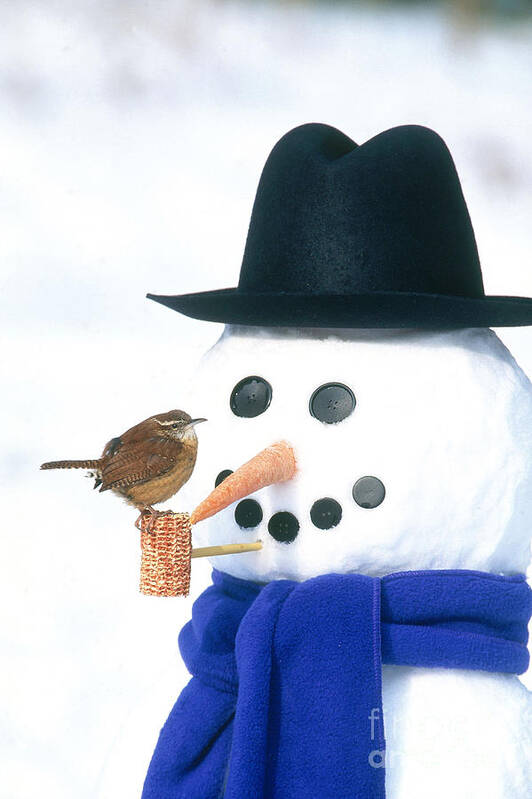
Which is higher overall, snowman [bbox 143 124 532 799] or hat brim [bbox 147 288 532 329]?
hat brim [bbox 147 288 532 329]

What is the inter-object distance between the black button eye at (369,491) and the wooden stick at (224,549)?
4.5 inches

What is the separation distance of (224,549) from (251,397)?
0.53 ft

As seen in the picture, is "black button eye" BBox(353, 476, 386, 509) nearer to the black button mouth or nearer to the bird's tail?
the black button mouth

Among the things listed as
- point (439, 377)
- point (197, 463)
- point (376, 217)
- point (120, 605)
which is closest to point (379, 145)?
point (376, 217)

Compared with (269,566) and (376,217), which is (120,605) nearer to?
(269,566)

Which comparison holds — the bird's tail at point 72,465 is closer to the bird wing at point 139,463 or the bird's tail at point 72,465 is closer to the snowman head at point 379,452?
the bird wing at point 139,463

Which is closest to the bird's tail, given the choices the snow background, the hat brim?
the hat brim

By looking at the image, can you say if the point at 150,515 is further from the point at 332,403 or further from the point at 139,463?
the point at 332,403

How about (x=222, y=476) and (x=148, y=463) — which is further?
(x=222, y=476)

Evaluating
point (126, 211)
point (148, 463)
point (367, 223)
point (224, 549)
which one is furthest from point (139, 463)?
point (126, 211)

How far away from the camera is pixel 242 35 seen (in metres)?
1.74

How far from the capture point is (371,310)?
3.54ft

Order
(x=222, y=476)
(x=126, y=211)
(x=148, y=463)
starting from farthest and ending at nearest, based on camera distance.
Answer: (x=126, y=211) < (x=222, y=476) < (x=148, y=463)

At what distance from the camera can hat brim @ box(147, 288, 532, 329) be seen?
1.07 metres
